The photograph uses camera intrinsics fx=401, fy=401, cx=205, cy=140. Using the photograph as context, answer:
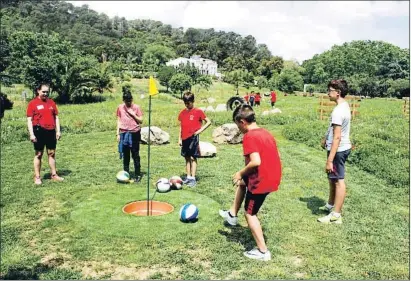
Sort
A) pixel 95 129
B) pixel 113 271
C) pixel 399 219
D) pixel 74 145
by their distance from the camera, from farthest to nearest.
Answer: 1. pixel 95 129
2. pixel 74 145
3. pixel 399 219
4. pixel 113 271

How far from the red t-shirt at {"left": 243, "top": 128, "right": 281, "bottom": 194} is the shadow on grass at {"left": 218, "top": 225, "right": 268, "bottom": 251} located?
1.05 meters

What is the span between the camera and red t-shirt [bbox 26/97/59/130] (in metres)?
7.58

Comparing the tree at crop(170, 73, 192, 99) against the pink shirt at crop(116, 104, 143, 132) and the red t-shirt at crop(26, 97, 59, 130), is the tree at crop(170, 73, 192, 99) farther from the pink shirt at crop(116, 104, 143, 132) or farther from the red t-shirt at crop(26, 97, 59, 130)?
the red t-shirt at crop(26, 97, 59, 130)

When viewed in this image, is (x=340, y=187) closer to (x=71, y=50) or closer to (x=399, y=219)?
(x=399, y=219)

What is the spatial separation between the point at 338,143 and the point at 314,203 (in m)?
1.91

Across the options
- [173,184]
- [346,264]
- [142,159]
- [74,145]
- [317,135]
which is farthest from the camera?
[317,135]

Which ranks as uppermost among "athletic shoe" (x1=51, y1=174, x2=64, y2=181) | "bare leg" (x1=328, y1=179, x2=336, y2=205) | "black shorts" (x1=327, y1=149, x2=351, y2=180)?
"black shorts" (x1=327, y1=149, x2=351, y2=180)

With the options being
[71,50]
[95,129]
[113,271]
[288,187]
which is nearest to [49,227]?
[113,271]

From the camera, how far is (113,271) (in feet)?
14.9

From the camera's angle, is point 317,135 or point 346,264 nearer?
point 346,264

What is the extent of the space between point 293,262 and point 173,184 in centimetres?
347

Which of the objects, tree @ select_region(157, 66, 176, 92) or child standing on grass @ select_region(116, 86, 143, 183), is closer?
child standing on grass @ select_region(116, 86, 143, 183)

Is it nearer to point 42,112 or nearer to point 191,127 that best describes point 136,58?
point 42,112

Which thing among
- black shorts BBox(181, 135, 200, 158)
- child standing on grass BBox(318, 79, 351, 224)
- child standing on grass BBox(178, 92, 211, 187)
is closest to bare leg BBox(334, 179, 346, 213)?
child standing on grass BBox(318, 79, 351, 224)
